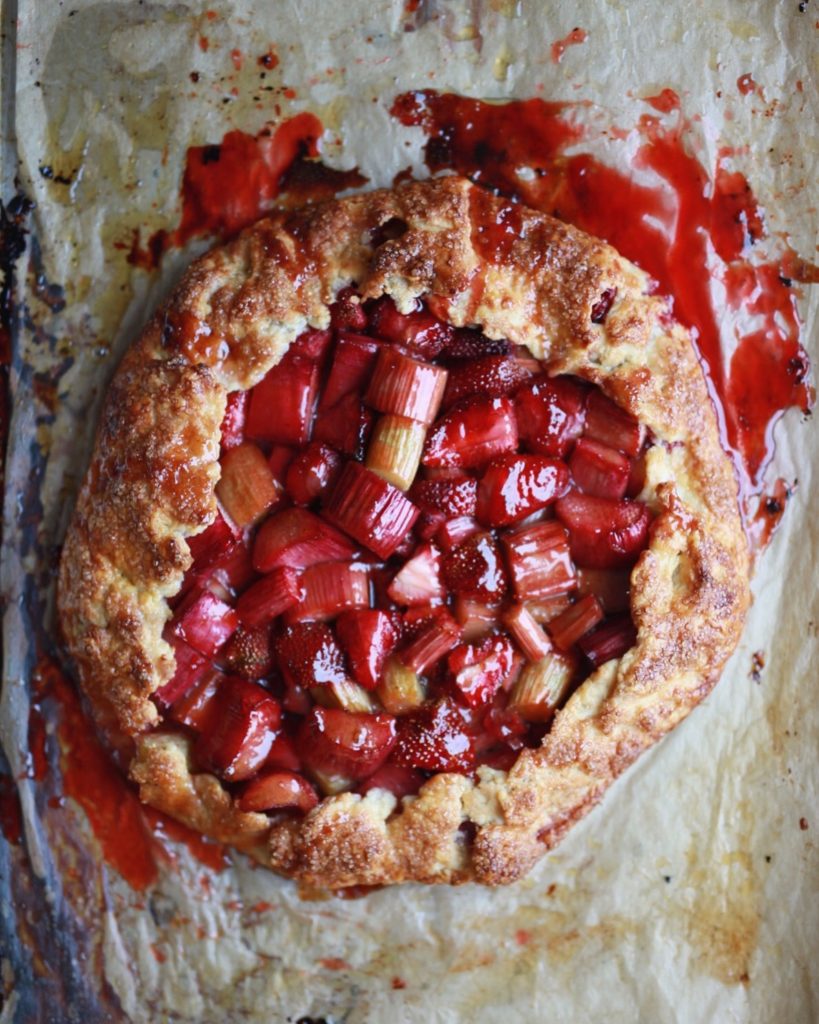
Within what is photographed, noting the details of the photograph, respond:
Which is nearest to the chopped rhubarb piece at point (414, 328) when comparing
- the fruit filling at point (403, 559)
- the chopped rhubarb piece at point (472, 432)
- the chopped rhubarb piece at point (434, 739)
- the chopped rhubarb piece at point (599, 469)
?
the fruit filling at point (403, 559)

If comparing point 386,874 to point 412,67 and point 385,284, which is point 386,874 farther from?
point 412,67

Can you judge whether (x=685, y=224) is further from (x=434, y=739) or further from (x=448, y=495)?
(x=434, y=739)

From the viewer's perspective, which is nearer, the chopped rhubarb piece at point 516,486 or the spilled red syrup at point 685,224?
the chopped rhubarb piece at point 516,486

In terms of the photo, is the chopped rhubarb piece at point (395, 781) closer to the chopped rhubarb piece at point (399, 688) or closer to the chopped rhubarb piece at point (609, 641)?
the chopped rhubarb piece at point (399, 688)

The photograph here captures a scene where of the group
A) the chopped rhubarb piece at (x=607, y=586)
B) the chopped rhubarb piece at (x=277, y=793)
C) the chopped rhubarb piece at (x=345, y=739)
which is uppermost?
the chopped rhubarb piece at (x=607, y=586)

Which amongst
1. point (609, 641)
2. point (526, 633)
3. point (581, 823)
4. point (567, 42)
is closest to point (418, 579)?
point (526, 633)

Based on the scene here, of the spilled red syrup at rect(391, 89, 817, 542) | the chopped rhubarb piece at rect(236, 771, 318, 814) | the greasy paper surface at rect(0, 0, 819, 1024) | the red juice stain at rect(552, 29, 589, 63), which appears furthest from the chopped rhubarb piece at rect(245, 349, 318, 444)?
the red juice stain at rect(552, 29, 589, 63)

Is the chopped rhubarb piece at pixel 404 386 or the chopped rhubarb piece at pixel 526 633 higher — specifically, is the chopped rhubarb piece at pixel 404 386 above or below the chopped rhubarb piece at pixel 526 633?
above

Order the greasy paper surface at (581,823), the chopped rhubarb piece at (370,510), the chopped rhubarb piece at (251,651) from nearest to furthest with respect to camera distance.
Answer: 1. the chopped rhubarb piece at (370,510)
2. the chopped rhubarb piece at (251,651)
3. the greasy paper surface at (581,823)
